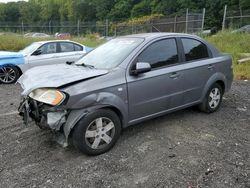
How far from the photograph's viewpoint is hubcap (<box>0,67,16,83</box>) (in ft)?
30.3

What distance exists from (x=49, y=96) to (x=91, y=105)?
0.58 meters

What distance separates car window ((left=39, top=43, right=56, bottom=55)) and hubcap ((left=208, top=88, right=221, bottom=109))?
637 centimetres

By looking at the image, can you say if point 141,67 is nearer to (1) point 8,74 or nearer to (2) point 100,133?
(2) point 100,133

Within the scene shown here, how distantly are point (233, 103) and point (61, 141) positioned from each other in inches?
165

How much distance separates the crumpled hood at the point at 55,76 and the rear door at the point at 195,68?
166 centimetres

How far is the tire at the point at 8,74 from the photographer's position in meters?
9.24

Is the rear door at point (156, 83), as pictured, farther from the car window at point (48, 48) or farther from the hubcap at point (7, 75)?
the hubcap at point (7, 75)

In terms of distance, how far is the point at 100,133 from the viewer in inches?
159

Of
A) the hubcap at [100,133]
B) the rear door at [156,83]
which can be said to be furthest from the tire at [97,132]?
the rear door at [156,83]

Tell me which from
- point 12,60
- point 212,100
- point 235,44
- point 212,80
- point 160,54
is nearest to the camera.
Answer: point 160,54

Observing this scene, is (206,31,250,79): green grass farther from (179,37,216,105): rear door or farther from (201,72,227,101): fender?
(179,37,216,105): rear door

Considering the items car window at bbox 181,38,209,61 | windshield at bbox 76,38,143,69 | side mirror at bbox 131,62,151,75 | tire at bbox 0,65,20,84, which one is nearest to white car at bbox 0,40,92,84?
tire at bbox 0,65,20,84

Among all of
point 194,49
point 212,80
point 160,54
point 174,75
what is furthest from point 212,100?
point 160,54

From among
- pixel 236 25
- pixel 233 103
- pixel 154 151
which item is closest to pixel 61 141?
pixel 154 151
